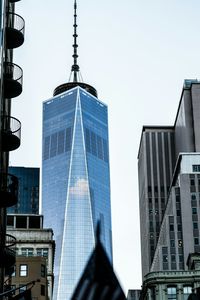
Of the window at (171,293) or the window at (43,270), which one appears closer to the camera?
the window at (43,270)

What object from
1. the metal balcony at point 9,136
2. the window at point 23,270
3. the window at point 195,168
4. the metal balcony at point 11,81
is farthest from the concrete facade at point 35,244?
the metal balcony at point 9,136

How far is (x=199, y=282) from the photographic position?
98000mm

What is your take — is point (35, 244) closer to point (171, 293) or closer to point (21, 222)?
point (21, 222)

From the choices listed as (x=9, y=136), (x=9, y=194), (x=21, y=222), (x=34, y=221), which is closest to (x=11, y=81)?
(x=9, y=136)

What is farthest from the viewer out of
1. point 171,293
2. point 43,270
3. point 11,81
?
point 171,293

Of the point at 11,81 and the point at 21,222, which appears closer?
the point at 11,81

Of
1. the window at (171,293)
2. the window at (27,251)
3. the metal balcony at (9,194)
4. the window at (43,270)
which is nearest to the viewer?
the metal balcony at (9,194)

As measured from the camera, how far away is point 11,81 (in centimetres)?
3131

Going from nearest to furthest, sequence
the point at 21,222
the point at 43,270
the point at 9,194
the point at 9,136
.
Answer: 1. the point at 9,194
2. the point at 9,136
3. the point at 43,270
4. the point at 21,222

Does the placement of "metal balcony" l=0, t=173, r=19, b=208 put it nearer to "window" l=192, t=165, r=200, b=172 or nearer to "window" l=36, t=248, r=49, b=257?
"window" l=36, t=248, r=49, b=257

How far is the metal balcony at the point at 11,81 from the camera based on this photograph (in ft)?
103

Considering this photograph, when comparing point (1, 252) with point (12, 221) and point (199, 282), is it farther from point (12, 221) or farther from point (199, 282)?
point (12, 221)

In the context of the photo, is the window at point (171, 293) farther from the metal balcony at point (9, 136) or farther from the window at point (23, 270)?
the metal balcony at point (9, 136)

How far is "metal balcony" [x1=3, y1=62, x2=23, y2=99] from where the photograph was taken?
31495 millimetres
